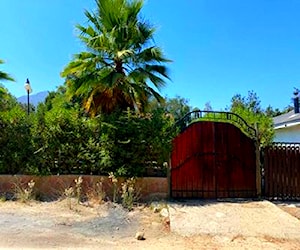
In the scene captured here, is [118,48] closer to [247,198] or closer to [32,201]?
[32,201]

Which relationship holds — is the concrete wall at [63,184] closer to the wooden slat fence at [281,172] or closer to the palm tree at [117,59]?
the palm tree at [117,59]

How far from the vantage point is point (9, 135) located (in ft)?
31.4

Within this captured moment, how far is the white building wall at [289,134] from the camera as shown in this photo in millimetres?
17109

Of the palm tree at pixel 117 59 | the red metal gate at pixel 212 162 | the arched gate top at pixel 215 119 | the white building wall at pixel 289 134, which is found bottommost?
the red metal gate at pixel 212 162

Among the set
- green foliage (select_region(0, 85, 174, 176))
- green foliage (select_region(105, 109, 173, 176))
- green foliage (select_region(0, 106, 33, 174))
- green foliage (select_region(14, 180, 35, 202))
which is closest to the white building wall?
green foliage (select_region(105, 109, 173, 176))

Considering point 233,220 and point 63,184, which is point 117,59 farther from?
point 233,220

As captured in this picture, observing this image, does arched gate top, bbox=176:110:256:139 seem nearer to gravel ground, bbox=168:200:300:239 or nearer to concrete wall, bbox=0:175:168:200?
concrete wall, bbox=0:175:168:200

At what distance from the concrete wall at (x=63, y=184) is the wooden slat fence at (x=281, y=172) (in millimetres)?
3127


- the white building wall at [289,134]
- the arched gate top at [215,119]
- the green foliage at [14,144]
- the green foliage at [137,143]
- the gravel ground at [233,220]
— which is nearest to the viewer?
the gravel ground at [233,220]

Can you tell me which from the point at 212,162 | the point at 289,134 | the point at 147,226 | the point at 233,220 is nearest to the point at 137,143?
the point at 212,162

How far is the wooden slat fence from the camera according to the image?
1005cm

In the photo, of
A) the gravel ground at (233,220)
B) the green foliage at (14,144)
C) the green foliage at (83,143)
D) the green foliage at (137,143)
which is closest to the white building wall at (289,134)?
the gravel ground at (233,220)

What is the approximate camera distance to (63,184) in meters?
9.36

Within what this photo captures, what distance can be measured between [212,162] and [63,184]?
4184 millimetres
